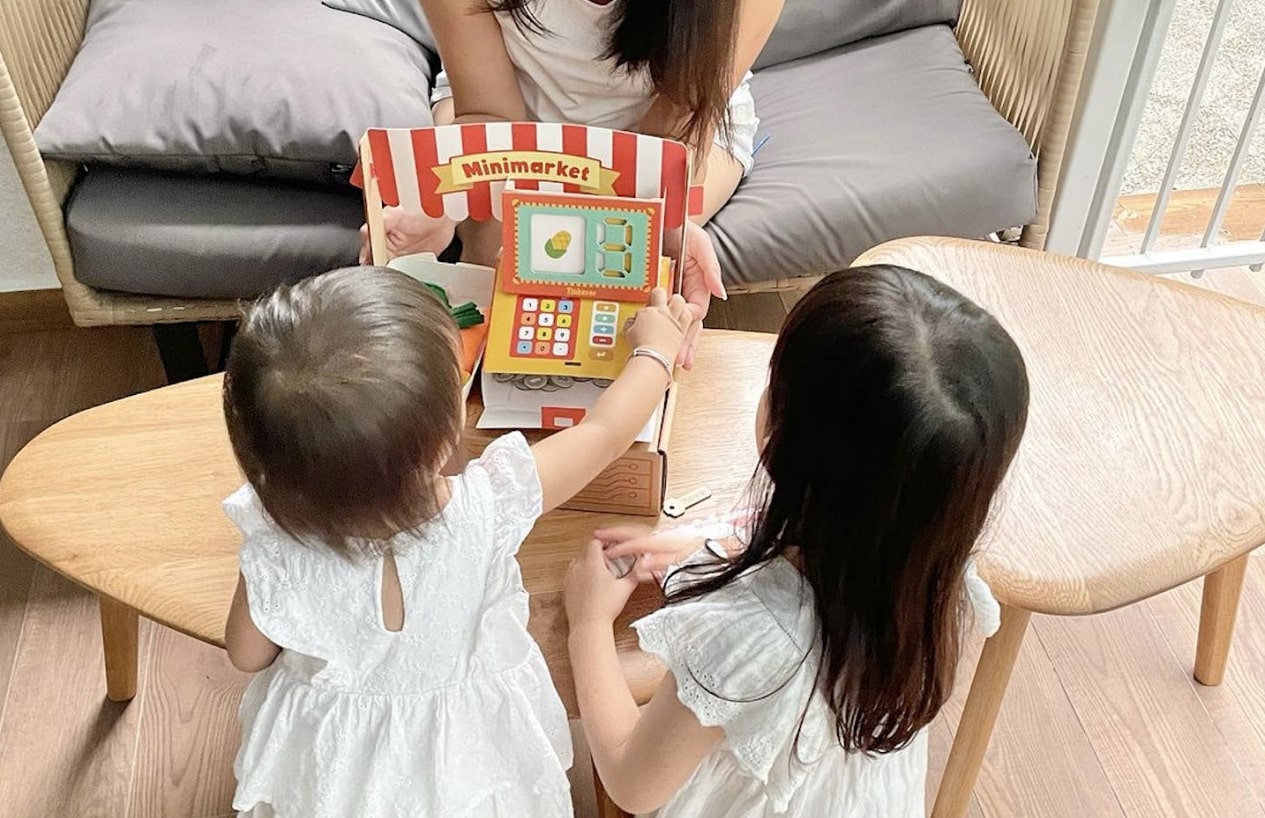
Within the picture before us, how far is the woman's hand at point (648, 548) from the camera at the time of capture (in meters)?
0.95

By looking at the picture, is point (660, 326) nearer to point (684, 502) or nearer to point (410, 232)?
point (684, 502)

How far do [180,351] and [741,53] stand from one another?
0.82 metres

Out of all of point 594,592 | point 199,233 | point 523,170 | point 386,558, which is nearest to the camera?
point 386,558

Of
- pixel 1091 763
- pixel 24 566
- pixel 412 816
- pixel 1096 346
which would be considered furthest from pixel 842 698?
pixel 24 566

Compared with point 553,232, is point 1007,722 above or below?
below

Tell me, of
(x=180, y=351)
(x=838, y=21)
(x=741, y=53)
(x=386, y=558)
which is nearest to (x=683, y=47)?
(x=741, y=53)

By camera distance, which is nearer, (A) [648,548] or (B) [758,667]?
(B) [758,667]

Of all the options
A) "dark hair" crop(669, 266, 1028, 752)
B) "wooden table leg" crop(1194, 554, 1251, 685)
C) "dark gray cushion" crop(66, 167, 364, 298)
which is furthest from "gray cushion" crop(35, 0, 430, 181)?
"wooden table leg" crop(1194, 554, 1251, 685)

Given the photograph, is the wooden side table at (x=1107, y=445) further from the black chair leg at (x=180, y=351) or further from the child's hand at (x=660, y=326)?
the black chair leg at (x=180, y=351)

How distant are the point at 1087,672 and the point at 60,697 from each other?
1.19m

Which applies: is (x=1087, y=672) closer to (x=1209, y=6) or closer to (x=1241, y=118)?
(x=1241, y=118)

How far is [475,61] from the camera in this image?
1350 millimetres

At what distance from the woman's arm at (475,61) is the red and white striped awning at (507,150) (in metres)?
0.35

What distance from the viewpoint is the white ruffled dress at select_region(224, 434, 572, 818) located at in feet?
2.69
